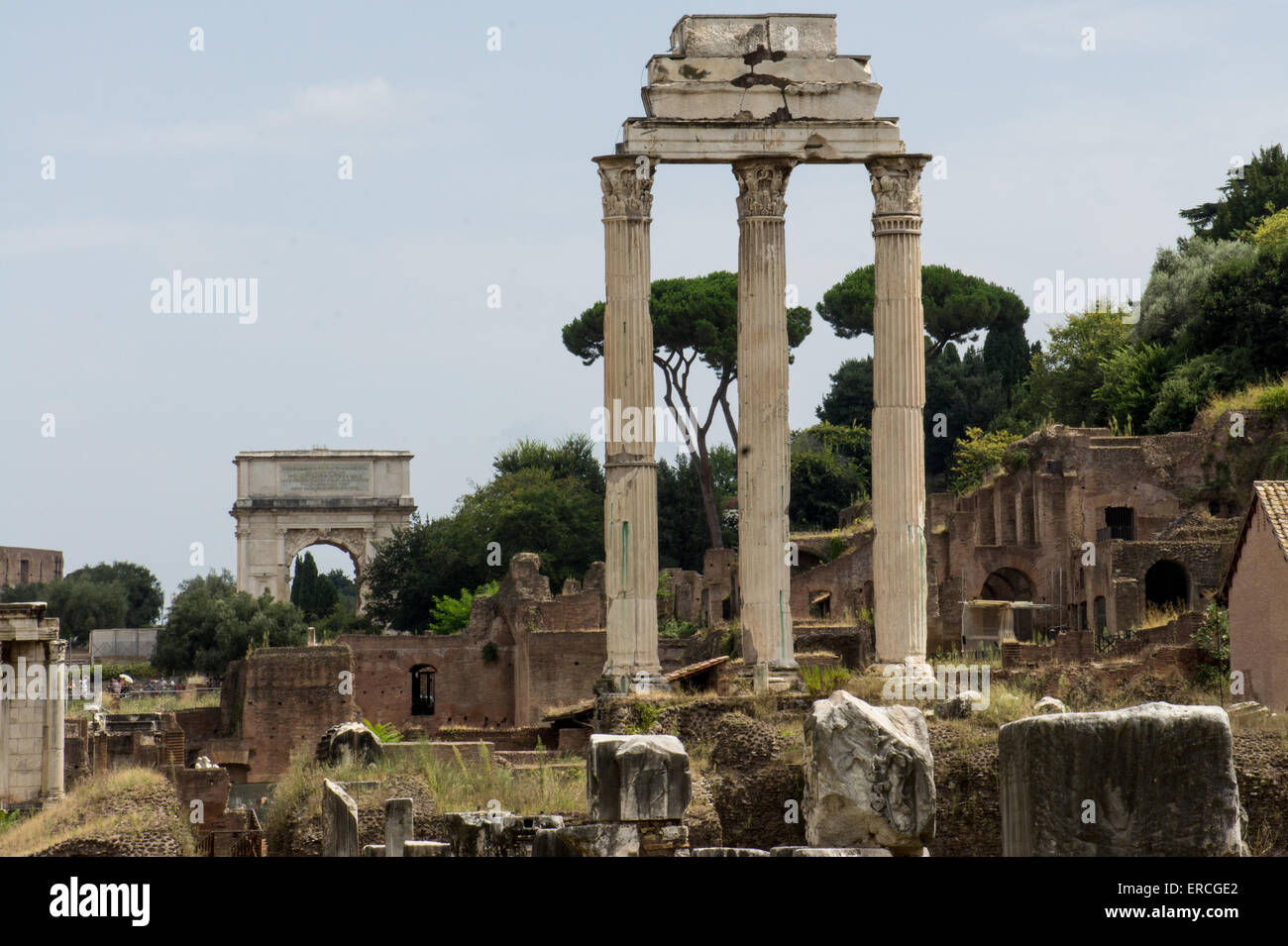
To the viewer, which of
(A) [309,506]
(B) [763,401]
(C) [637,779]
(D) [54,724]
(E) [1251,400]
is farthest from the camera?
(A) [309,506]

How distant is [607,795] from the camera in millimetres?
12883

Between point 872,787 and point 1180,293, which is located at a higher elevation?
point 1180,293

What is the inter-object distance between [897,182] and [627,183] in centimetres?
298

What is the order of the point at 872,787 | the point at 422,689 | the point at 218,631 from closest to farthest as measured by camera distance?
1. the point at 872,787
2. the point at 422,689
3. the point at 218,631

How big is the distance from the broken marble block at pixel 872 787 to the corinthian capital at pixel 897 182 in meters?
12.4

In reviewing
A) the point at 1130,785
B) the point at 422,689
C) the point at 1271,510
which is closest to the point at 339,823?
the point at 1130,785

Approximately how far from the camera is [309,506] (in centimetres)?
7488

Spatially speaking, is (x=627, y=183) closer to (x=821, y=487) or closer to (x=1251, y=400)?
(x=1251, y=400)

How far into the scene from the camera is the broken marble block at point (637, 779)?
12.9 m

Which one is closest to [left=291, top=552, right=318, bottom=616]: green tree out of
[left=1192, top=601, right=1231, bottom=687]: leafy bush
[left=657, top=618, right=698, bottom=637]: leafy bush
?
[left=657, top=618, right=698, bottom=637]: leafy bush

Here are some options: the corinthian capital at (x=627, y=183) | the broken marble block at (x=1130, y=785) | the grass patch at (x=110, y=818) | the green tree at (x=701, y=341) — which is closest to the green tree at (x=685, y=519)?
the green tree at (x=701, y=341)

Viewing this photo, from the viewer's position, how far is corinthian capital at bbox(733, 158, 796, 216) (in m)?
24.2

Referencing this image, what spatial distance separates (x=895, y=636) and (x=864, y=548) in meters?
20.2
